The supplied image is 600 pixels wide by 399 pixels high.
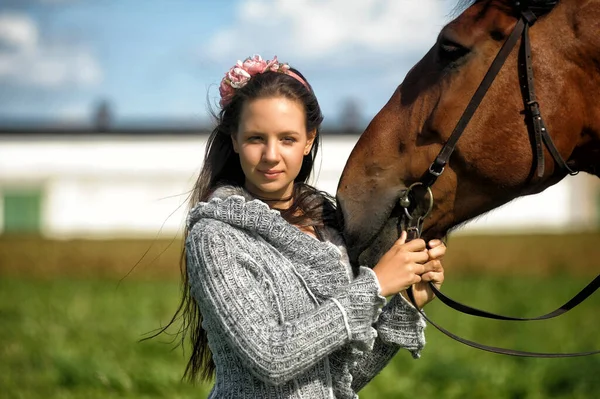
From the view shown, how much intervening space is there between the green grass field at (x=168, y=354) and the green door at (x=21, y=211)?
17.7m

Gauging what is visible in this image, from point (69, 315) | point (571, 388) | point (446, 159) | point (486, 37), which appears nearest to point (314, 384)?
point (446, 159)

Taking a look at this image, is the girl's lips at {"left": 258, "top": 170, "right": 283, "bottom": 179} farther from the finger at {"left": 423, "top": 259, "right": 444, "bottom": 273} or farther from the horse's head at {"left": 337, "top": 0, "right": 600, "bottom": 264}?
the finger at {"left": 423, "top": 259, "right": 444, "bottom": 273}

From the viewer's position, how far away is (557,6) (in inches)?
106

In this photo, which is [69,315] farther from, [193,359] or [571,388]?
[193,359]

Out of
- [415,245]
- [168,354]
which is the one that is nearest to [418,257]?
[415,245]

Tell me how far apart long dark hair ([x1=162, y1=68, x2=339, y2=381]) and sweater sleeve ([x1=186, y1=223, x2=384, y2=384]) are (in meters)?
0.24

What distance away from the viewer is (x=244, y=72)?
9.41ft

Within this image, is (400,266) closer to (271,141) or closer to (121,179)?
(271,141)

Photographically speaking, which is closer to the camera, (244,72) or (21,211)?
(244,72)

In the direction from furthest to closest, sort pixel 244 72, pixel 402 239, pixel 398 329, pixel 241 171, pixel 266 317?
pixel 241 171, pixel 244 72, pixel 398 329, pixel 402 239, pixel 266 317

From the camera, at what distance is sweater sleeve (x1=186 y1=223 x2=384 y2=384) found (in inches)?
97.7

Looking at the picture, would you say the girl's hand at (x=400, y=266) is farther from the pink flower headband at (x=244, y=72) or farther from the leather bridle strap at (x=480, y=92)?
the pink flower headband at (x=244, y=72)

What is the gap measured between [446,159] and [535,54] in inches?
17.4

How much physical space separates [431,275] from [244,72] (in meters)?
0.95
